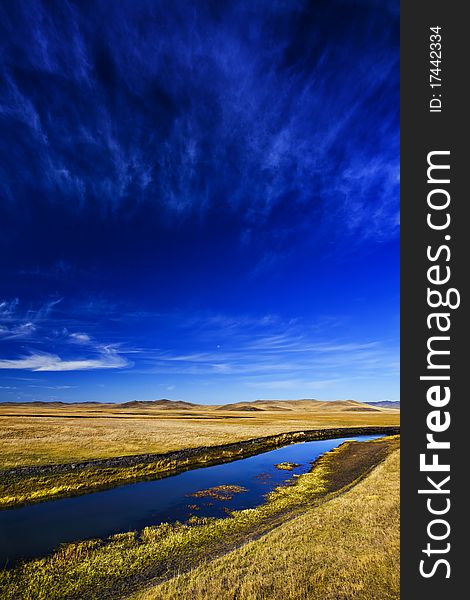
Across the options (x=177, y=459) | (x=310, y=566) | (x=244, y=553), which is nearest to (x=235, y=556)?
(x=244, y=553)

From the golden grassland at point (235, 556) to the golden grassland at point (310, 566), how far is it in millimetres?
38

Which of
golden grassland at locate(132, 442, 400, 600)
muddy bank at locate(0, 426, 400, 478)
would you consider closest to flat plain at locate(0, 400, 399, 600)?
golden grassland at locate(132, 442, 400, 600)

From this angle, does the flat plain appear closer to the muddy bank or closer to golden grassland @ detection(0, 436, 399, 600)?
golden grassland @ detection(0, 436, 399, 600)

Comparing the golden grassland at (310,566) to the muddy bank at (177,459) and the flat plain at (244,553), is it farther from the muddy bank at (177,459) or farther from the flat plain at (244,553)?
the muddy bank at (177,459)

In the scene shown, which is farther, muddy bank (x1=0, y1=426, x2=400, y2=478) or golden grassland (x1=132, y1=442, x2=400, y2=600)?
muddy bank (x1=0, y1=426, x2=400, y2=478)

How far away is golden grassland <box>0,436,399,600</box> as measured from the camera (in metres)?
11.0

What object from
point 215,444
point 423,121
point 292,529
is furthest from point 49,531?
point 215,444

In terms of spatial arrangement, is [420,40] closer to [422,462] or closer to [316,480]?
[422,462]

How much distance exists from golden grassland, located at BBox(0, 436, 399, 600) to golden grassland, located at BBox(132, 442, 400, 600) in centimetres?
4

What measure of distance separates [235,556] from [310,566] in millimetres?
3564

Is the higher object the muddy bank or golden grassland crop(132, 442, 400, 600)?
golden grassland crop(132, 442, 400, 600)

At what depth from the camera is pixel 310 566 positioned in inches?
472

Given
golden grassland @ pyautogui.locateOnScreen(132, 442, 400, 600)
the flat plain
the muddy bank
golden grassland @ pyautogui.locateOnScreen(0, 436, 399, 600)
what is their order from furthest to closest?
the muddy bank
golden grassland @ pyautogui.locateOnScreen(0, 436, 399, 600)
the flat plain
golden grassland @ pyautogui.locateOnScreen(132, 442, 400, 600)

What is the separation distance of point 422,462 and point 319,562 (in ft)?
32.0
